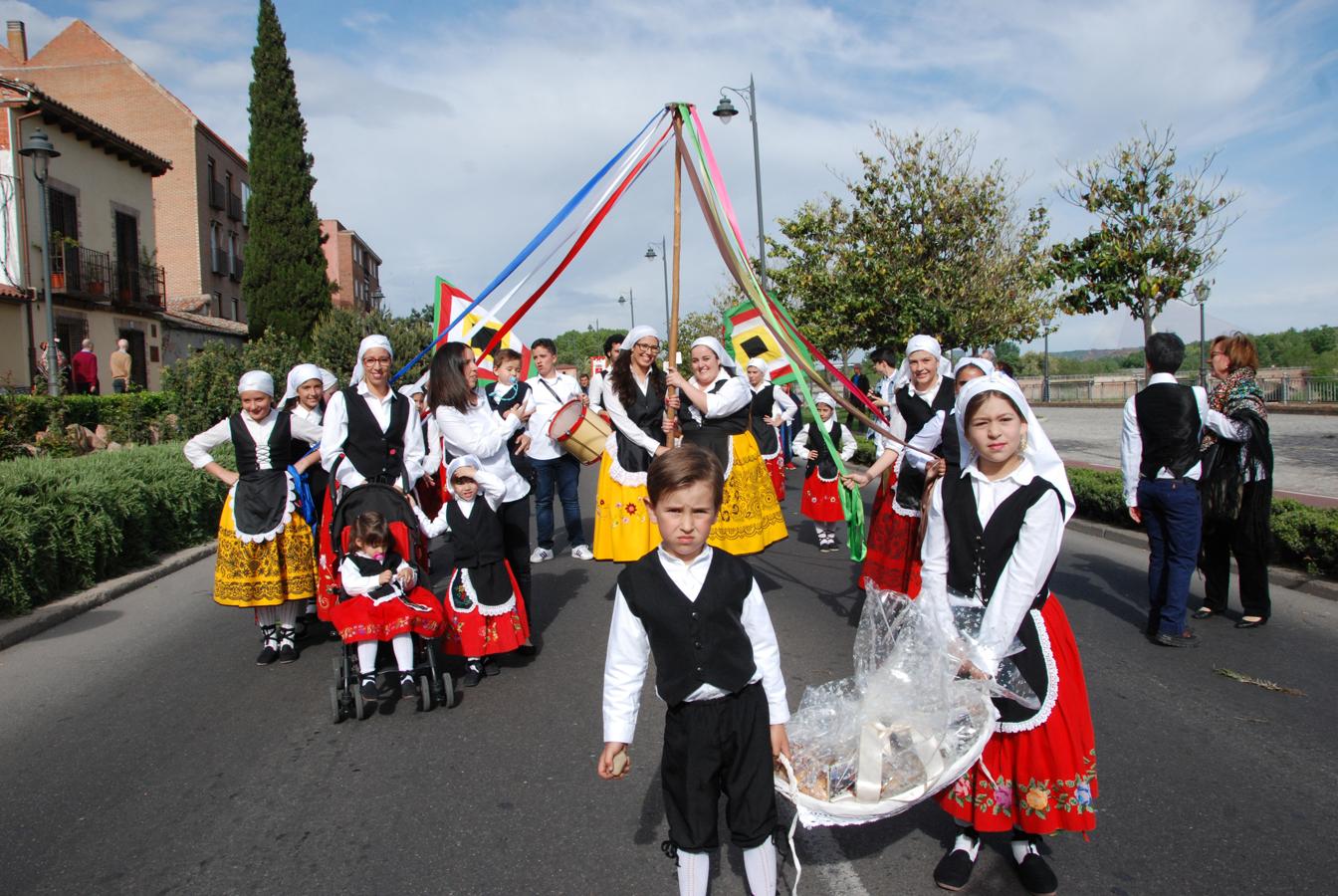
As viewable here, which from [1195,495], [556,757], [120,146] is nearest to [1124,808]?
[556,757]

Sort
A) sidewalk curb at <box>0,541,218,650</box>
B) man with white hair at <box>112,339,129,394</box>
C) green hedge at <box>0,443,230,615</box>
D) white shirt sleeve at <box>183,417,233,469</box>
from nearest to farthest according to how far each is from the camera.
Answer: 1. white shirt sleeve at <box>183,417,233,469</box>
2. sidewalk curb at <box>0,541,218,650</box>
3. green hedge at <box>0,443,230,615</box>
4. man with white hair at <box>112,339,129,394</box>

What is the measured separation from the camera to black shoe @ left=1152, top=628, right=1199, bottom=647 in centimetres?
580

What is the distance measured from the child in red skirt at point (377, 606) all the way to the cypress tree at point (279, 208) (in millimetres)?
33431

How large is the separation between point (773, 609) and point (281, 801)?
3843 millimetres

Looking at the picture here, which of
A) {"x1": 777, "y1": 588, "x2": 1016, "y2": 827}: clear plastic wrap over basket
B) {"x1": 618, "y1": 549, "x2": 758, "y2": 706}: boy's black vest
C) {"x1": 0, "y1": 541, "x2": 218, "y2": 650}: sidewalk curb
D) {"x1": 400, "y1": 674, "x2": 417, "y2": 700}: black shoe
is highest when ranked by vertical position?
{"x1": 618, "y1": 549, "x2": 758, "y2": 706}: boy's black vest

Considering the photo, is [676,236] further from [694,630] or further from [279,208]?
[279,208]

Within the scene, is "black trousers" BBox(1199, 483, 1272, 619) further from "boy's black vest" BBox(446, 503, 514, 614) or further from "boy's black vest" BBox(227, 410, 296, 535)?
"boy's black vest" BBox(227, 410, 296, 535)

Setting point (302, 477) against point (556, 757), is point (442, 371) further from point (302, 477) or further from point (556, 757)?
point (556, 757)

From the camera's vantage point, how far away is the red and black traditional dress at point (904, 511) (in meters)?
5.85

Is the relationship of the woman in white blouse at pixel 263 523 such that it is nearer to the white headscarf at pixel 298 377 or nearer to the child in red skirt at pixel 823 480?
the white headscarf at pixel 298 377

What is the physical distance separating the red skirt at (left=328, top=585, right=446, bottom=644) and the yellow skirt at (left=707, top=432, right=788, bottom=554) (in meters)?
1.96

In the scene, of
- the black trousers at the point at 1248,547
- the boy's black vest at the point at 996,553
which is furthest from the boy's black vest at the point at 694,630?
the black trousers at the point at 1248,547

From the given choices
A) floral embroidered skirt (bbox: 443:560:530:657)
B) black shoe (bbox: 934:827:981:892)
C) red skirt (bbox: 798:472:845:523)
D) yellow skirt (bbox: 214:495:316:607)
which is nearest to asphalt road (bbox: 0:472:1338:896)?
black shoe (bbox: 934:827:981:892)

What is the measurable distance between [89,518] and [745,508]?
18.9 feet
